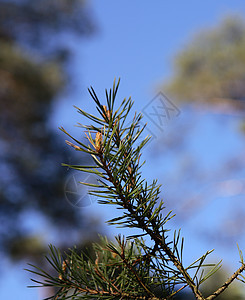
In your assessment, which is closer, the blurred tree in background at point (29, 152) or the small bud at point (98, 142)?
the small bud at point (98, 142)

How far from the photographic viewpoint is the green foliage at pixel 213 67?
6012 millimetres

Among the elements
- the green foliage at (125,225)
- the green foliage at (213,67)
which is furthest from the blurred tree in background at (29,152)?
the green foliage at (125,225)

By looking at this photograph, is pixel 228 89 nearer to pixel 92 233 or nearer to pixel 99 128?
pixel 92 233

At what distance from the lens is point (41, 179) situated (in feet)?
14.5

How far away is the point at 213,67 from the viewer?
6.21 metres

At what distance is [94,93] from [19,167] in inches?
171

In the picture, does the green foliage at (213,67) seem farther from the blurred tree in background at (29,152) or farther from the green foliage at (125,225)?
the green foliage at (125,225)

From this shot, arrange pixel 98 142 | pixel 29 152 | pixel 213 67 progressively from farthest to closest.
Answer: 1. pixel 213 67
2. pixel 29 152
3. pixel 98 142

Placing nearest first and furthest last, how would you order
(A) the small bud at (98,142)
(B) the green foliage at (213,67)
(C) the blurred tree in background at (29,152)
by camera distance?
(A) the small bud at (98,142) < (C) the blurred tree in background at (29,152) < (B) the green foliage at (213,67)

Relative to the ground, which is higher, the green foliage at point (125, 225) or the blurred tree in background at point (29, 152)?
the blurred tree in background at point (29, 152)

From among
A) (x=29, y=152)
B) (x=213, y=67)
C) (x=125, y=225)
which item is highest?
(x=213, y=67)

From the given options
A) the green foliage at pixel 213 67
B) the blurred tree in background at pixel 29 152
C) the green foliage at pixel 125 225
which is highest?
the green foliage at pixel 213 67

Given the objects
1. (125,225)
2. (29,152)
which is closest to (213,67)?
(29,152)

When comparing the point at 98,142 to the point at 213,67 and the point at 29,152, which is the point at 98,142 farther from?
the point at 213,67
